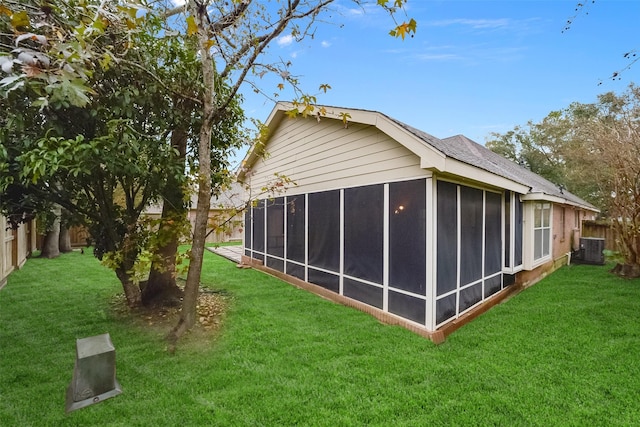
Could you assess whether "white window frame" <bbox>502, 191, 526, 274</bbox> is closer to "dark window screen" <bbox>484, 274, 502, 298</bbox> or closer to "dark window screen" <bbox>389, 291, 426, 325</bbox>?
"dark window screen" <bbox>484, 274, 502, 298</bbox>

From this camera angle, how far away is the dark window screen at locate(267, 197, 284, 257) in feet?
28.7

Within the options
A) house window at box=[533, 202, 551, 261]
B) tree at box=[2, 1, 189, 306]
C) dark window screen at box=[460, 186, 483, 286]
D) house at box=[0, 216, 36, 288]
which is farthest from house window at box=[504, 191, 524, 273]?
house at box=[0, 216, 36, 288]

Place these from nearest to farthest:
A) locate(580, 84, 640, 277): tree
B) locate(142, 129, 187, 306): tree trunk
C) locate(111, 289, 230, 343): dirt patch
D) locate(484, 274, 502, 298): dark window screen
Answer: locate(111, 289, 230, 343): dirt patch, locate(142, 129, 187, 306): tree trunk, locate(484, 274, 502, 298): dark window screen, locate(580, 84, 640, 277): tree

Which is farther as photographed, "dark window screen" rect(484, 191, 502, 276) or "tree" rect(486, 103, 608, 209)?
"tree" rect(486, 103, 608, 209)

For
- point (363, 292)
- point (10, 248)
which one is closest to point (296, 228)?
point (363, 292)

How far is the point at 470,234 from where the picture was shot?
5629 mm

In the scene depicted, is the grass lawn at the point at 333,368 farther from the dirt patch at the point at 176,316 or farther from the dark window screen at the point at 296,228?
the dark window screen at the point at 296,228

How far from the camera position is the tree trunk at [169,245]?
15.9ft

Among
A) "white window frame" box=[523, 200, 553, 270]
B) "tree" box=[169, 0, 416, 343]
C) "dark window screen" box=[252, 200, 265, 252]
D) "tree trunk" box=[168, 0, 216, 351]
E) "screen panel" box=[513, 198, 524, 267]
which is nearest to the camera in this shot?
"tree" box=[169, 0, 416, 343]

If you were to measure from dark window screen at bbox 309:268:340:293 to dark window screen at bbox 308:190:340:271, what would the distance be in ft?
0.51

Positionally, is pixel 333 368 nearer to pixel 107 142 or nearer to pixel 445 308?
pixel 445 308

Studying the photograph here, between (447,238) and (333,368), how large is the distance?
263 cm

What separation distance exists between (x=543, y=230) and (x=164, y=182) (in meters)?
9.01

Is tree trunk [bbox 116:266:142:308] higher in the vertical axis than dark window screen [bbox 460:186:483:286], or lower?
lower
